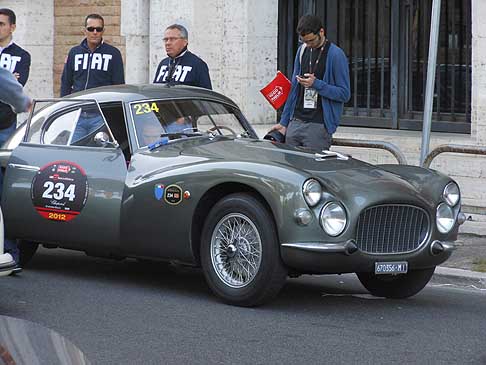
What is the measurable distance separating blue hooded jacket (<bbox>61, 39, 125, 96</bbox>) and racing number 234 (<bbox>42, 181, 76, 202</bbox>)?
317cm

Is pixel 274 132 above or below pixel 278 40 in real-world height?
below

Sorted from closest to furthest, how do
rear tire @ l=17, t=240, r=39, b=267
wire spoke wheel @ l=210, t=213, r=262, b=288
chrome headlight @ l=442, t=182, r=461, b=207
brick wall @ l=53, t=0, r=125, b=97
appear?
wire spoke wheel @ l=210, t=213, r=262, b=288, chrome headlight @ l=442, t=182, r=461, b=207, rear tire @ l=17, t=240, r=39, b=267, brick wall @ l=53, t=0, r=125, b=97

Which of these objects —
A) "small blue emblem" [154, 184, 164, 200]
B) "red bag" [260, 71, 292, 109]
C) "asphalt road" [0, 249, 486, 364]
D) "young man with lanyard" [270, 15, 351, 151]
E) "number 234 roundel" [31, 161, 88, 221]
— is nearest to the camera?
"asphalt road" [0, 249, 486, 364]

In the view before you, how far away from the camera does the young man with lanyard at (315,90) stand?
10.3 m

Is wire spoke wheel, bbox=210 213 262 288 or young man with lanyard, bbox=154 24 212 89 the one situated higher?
young man with lanyard, bbox=154 24 212 89

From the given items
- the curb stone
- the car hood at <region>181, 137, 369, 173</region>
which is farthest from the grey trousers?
the curb stone

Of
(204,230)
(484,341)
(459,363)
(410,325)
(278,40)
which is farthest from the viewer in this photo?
(278,40)

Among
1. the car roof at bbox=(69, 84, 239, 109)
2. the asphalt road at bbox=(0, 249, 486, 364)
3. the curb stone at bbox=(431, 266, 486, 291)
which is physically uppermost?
the car roof at bbox=(69, 84, 239, 109)

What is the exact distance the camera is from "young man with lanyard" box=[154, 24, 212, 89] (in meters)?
11.2

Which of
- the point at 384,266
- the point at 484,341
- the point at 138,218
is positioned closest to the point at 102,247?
the point at 138,218

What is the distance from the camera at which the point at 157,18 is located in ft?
53.6

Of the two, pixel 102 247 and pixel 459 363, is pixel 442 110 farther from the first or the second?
pixel 459 363

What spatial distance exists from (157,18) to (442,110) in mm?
4382

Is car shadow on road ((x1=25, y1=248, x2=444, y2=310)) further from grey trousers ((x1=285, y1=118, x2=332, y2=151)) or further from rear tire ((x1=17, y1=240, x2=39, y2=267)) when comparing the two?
grey trousers ((x1=285, y1=118, x2=332, y2=151))
